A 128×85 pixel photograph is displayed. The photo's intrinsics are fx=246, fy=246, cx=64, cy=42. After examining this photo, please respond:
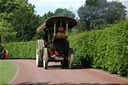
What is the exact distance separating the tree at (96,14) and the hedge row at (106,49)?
1010 inches

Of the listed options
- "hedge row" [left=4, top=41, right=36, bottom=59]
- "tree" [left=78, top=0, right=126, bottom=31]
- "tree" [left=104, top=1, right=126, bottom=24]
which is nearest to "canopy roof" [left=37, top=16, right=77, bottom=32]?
"hedge row" [left=4, top=41, right=36, bottom=59]

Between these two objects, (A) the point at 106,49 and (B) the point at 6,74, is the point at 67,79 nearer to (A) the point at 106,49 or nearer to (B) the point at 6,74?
Result: (B) the point at 6,74

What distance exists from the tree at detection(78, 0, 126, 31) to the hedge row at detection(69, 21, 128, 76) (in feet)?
84.1

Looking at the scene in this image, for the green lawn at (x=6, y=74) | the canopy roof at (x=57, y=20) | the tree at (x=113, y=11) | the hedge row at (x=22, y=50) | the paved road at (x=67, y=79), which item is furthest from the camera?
the tree at (x=113, y=11)

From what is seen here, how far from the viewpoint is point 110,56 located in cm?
1359

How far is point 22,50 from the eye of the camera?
39.1 metres

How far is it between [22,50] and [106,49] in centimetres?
2626

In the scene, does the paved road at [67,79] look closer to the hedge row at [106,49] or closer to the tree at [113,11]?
the hedge row at [106,49]

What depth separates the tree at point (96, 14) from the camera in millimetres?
44850

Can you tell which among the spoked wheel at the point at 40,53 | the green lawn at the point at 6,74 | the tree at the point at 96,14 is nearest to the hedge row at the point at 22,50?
the tree at the point at 96,14

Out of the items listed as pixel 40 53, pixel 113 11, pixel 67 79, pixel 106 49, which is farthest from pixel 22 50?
pixel 67 79

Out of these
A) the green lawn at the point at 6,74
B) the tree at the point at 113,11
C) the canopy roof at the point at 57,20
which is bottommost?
the green lawn at the point at 6,74

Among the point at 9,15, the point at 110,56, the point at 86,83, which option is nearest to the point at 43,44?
the point at 110,56

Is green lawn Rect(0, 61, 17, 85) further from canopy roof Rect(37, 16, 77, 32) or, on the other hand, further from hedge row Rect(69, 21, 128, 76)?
hedge row Rect(69, 21, 128, 76)
